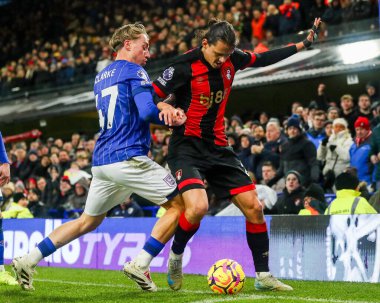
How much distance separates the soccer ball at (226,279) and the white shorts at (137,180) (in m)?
0.80

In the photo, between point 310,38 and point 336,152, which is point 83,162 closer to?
point 336,152

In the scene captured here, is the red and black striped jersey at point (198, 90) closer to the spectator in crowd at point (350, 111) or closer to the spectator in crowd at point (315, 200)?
the spectator in crowd at point (315, 200)

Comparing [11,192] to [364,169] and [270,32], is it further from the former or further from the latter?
[364,169]

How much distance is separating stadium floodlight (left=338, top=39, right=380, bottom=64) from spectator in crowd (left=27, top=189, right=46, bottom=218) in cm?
681

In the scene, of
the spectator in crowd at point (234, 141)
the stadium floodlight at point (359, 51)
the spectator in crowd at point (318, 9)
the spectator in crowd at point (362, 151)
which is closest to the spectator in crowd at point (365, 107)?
the spectator in crowd at point (362, 151)

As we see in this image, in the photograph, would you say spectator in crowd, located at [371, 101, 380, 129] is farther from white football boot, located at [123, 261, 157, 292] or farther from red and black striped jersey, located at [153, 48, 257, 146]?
white football boot, located at [123, 261, 157, 292]

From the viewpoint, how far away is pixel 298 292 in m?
6.86

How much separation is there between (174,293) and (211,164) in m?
1.19

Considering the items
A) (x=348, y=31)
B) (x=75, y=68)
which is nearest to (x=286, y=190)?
(x=348, y=31)

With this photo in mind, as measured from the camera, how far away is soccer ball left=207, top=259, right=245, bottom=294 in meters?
6.69

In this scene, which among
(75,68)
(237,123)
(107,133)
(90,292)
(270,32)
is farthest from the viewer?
(75,68)

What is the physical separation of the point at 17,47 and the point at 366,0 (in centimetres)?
1727

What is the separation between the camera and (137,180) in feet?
21.9

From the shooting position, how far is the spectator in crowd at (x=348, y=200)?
337 inches
